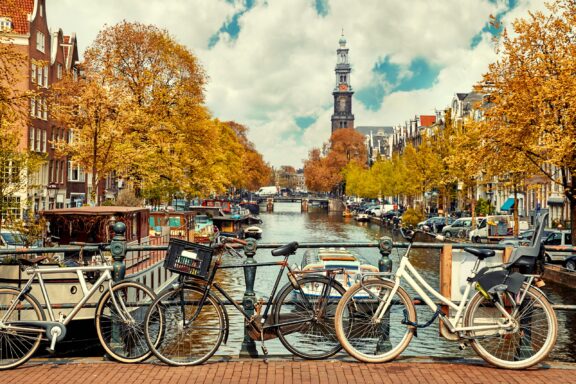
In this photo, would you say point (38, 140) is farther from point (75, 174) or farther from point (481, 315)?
point (481, 315)

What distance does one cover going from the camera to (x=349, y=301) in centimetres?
782

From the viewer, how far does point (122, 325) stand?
8.02 m

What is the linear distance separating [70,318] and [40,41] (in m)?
54.1

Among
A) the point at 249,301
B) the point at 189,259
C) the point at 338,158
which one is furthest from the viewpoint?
the point at 338,158

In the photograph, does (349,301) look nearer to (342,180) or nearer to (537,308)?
(537,308)

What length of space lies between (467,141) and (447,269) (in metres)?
38.0

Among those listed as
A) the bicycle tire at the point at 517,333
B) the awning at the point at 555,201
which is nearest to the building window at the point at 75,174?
the awning at the point at 555,201

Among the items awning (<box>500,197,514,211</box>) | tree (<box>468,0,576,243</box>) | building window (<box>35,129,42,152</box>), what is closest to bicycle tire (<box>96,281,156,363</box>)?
tree (<box>468,0,576,243</box>)

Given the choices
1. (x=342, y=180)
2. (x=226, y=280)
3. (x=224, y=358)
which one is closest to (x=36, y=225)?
(x=226, y=280)

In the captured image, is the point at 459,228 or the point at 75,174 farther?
the point at 75,174

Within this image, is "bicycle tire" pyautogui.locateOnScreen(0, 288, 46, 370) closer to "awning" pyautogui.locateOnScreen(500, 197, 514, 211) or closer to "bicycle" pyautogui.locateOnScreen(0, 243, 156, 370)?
"bicycle" pyautogui.locateOnScreen(0, 243, 156, 370)

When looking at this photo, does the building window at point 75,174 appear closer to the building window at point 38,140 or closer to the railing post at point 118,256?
the building window at point 38,140

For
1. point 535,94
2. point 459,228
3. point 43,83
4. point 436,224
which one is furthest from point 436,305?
point 43,83

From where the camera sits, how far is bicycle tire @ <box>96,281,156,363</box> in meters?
7.91
